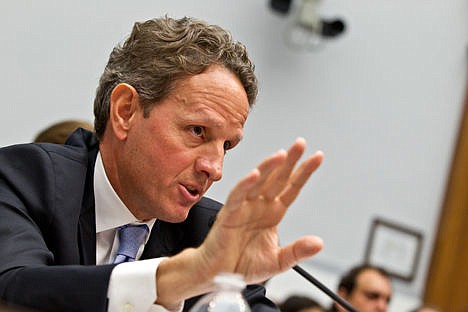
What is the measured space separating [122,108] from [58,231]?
1.20ft

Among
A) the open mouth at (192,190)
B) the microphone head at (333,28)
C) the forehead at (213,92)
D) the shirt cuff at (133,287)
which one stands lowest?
the shirt cuff at (133,287)

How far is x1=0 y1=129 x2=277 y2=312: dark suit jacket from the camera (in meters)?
1.77

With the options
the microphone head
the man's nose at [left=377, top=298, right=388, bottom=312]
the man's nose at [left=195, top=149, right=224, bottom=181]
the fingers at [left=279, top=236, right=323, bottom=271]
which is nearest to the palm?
the fingers at [left=279, top=236, right=323, bottom=271]

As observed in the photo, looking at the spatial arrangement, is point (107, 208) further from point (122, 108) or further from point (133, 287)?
point (133, 287)

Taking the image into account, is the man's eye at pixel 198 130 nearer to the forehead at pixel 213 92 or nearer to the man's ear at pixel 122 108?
the forehead at pixel 213 92

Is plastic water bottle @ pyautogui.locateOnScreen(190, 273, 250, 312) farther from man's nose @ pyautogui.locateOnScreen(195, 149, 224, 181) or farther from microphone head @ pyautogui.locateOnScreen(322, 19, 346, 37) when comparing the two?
microphone head @ pyautogui.locateOnScreen(322, 19, 346, 37)

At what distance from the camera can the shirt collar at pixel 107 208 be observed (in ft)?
7.31

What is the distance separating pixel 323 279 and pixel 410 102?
146 centimetres

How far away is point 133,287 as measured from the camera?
177 cm

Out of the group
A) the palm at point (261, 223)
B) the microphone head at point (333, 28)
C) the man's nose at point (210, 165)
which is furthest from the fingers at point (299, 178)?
the microphone head at point (333, 28)

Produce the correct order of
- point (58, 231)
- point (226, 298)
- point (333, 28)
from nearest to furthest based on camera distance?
point (226, 298) < point (58, 231) < point (333, 28)

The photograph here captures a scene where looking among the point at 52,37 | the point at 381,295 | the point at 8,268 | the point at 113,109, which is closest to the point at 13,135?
the point at 52,37

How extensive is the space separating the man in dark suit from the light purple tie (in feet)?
0.05

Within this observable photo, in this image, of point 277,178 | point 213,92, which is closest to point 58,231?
point 213,92
